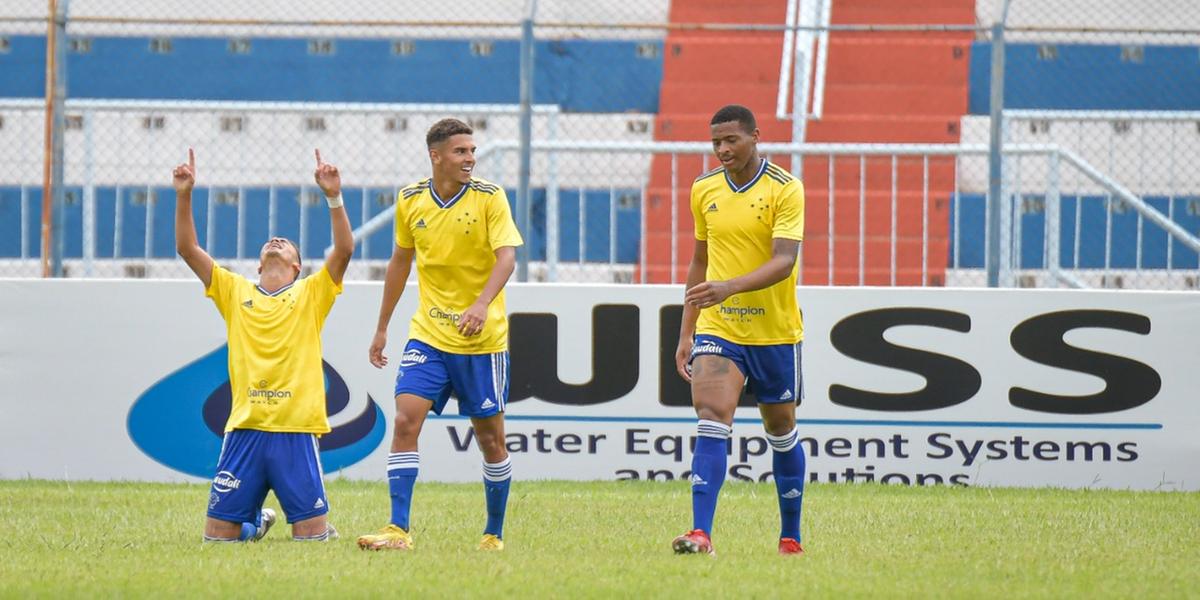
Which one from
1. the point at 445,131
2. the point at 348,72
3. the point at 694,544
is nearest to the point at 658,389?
the point at 445,131

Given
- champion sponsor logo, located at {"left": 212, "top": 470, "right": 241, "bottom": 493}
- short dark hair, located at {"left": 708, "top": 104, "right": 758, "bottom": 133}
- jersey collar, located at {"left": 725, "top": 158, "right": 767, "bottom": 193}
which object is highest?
short dark hair, located at {"left": 708, "top": 104, "right": 758, "bottom": 133}

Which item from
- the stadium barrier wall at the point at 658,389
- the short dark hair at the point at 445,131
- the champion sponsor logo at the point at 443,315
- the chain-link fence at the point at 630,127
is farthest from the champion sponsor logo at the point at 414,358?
the chain-link fence at the point at 630,127

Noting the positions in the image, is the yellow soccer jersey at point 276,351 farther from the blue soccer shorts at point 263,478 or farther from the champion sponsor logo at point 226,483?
the champion sponsor logo at point 226,483

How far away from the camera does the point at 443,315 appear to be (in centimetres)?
729

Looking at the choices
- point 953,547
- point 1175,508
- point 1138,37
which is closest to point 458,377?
point 953,547

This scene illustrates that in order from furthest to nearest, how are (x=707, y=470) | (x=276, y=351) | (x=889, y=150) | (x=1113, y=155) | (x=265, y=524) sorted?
(x=1113, y=155) → (x=889, y=150) → (x=265, y=524) → (x=276, y=351) → (x=707, y=470)

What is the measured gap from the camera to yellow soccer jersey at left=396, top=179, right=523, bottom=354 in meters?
7.26

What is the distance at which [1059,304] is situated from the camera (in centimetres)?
1055

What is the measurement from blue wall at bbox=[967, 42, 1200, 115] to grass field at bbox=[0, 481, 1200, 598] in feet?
16.9

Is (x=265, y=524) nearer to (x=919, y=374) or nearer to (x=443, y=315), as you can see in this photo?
(x=443, y=315)

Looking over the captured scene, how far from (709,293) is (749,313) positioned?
1.88 ft

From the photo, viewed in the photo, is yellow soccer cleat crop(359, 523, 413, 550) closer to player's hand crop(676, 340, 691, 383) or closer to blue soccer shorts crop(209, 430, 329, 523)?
blue soccer shorts crop(209, 430, 329, 523)

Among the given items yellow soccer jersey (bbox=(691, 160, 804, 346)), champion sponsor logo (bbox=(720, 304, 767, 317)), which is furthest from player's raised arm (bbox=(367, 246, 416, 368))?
champion sponsor logo (bbox=(720, 304, 767, 317))

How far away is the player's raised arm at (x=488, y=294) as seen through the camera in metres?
6.88
